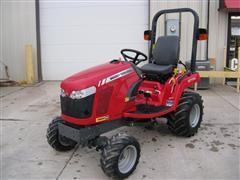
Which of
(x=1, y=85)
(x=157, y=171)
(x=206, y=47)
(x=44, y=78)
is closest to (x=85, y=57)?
(x=44, y=78)

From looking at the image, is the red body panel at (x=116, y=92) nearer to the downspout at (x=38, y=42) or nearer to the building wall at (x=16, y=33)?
the downspout at (x=38, y=42)

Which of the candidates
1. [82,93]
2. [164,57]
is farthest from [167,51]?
[82,93]

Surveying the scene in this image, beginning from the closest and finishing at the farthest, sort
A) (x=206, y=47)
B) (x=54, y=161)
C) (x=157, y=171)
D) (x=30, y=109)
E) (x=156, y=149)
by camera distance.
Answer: (x=157, y=171) → (x=54, y=161) → (x=156, y=149) → (x=30, y=109) → (x=206, y=47)

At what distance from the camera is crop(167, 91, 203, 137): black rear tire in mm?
4574

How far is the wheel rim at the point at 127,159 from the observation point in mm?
3535

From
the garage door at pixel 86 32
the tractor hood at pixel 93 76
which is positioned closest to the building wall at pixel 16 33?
the garage door at pixel 86 32

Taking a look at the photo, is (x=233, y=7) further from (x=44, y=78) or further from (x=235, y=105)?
(x=44, y=78)

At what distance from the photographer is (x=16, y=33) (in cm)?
993

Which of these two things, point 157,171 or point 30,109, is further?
point 30,109

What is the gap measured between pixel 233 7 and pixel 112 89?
595 cm

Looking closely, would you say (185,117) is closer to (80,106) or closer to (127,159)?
(127,159)

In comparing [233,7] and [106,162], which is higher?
[233,7]

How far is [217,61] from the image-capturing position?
9477 millimetres

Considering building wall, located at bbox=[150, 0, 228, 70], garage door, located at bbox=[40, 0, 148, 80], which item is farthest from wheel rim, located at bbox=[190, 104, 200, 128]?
garage door, located at bbox=[40, 0, 148, 80]
